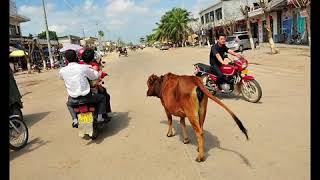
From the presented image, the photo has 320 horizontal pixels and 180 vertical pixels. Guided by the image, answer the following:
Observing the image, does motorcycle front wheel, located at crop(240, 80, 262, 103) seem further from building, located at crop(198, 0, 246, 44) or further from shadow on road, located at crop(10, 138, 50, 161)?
building, located at crop(198, 0, 246, 44)

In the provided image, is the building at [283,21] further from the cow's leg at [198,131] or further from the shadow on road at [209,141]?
the cow's leg at [198,131]

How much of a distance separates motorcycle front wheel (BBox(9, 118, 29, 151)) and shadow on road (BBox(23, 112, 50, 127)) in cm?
199

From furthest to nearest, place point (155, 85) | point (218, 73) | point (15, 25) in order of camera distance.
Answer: point (15, 25), point (218, 73), point (155, 85)

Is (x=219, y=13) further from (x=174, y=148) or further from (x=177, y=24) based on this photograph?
(x=174, y=148)

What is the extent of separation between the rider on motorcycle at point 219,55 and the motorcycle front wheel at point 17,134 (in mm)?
4656

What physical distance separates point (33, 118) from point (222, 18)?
51332mm

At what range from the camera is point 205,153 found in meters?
5.11

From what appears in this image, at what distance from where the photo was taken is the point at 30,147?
21.2 ft

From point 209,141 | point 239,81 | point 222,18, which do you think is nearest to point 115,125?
point 209,141

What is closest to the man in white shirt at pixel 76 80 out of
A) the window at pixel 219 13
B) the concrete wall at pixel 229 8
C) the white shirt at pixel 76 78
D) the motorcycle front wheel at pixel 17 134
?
the white shirt at pixel 76 78

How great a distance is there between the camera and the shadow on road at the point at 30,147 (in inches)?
240

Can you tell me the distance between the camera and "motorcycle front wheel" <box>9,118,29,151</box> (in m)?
6.32

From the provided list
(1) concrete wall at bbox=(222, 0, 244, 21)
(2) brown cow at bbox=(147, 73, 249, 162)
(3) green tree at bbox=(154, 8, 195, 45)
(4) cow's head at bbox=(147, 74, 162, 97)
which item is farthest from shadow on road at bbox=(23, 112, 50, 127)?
(3) green tree at bbox=(154, 8, 195, 45)
